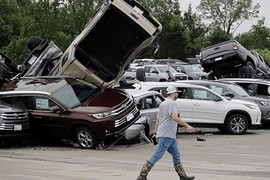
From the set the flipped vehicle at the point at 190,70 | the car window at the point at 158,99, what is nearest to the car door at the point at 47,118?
the car window at the point at 158,99

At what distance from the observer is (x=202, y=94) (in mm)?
18812

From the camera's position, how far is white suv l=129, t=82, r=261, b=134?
1853cm

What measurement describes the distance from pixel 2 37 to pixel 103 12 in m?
45.8

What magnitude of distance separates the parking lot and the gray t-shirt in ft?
3.19

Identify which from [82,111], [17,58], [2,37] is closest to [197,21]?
[2,37]

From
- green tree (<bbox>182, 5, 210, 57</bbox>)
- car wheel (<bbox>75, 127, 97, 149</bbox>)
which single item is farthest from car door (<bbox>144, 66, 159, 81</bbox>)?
green tree (<bbox>182, 5, 210, 57</bbox>)

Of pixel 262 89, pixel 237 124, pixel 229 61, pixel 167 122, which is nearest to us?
pixel 167 122

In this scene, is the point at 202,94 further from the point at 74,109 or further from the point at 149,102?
the point at 74,109

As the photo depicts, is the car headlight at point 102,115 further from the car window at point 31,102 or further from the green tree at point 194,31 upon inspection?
the green tree at point 194,31

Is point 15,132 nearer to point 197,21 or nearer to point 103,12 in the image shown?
point 103,12

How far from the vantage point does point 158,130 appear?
9664 millimetres

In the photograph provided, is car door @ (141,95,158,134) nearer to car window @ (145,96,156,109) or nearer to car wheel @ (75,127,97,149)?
car window @ (145,96,156,109)

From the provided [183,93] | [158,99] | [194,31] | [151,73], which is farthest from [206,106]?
[194,31]

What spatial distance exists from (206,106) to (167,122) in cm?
913
